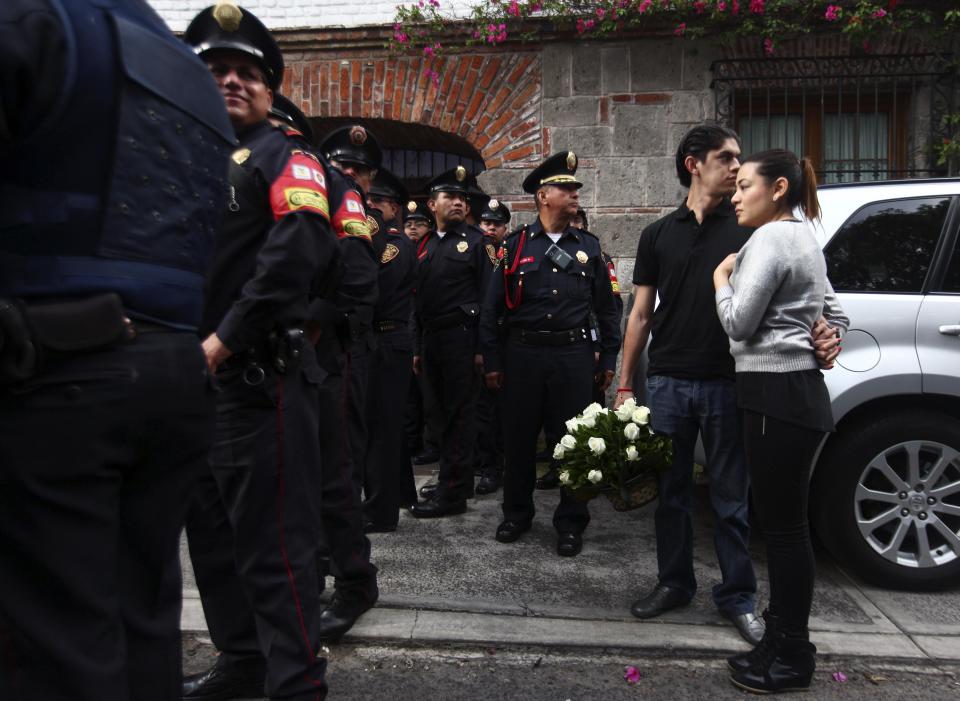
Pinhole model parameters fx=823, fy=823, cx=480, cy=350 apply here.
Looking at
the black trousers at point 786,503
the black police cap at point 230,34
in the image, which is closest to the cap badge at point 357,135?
the black police cap at point 230,34

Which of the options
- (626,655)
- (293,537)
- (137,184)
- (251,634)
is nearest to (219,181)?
(137,184)

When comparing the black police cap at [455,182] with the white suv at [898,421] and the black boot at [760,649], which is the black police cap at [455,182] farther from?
the black boot at [760,649]

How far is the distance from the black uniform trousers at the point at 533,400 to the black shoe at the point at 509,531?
0.03 m

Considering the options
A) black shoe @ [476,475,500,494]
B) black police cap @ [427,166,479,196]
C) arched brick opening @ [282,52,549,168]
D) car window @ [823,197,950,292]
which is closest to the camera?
car window @ [823,197,950,292]

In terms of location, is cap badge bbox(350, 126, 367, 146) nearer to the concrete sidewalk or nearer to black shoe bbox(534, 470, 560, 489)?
the concrete sidewalk

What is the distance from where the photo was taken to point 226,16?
2430 millimetres

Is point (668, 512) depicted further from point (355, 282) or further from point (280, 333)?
point (280, 333)

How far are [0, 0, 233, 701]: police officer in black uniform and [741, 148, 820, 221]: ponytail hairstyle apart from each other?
2101mm

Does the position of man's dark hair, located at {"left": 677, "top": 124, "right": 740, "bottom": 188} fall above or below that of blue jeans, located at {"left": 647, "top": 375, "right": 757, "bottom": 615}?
above

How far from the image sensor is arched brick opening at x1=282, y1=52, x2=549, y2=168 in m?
7.35

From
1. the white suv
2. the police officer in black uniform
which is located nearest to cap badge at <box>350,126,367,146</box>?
the white suv

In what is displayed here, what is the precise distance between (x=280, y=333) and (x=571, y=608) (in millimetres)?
1913

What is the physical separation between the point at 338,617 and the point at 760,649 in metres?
1.62

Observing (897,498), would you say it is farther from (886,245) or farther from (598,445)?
(598,445)
